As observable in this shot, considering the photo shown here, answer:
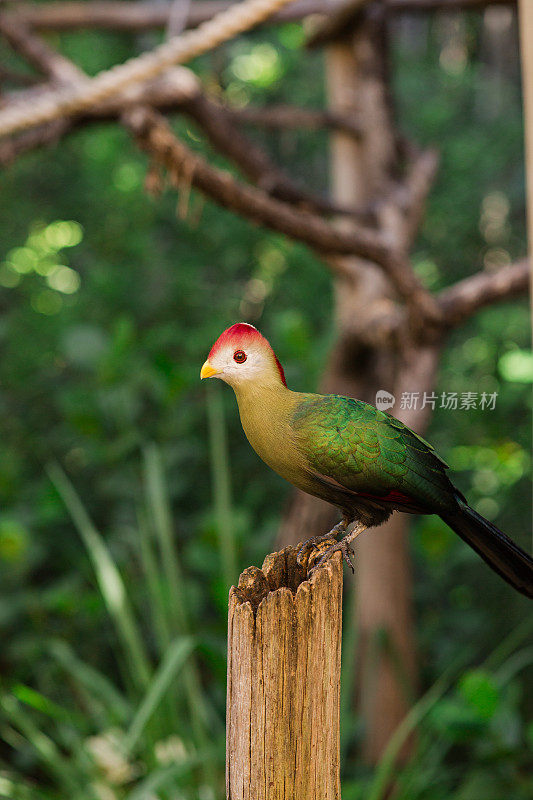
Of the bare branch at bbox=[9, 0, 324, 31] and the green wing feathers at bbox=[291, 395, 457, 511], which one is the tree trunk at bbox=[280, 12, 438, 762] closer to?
the green wing feathers at bbox=[291, 395, 457, 511]

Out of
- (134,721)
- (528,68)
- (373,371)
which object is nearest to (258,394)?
(528,68)

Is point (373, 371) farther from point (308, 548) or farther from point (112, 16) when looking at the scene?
point (112, 16)

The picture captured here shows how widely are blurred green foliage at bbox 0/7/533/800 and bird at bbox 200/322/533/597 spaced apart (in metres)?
0.09

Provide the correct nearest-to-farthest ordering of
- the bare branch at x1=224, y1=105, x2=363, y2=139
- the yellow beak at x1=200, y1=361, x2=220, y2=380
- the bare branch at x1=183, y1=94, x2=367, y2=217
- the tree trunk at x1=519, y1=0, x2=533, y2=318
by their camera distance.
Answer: the yellow beak at x1=200, y1=361, x2=220, y2=380
the tree trunk at x1=519, y1=0, x2=533, y2=318
the bare branch at x1=183, y1=94, x2=367, y2=217
the bare branch at x1=224, y1=105, x2=363, y2=139

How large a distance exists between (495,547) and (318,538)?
72mm

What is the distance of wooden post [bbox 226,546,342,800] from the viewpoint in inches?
14.0

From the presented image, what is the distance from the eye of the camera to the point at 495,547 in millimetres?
256

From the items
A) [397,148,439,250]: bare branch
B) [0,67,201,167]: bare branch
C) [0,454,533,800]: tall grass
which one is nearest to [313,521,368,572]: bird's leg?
[0,454,533,800]: tall grass

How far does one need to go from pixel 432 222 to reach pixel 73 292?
135 centimetres

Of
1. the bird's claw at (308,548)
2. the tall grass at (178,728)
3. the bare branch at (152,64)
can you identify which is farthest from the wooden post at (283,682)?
the bare branch at (152,64)

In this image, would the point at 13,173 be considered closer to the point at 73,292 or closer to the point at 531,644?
the point at 73,292

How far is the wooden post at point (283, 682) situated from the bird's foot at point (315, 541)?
0.01 metres

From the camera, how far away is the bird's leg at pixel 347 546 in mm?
271

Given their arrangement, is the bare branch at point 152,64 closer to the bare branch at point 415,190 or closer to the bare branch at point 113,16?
the bare branch at point 415,190
